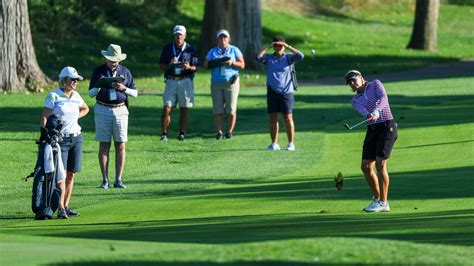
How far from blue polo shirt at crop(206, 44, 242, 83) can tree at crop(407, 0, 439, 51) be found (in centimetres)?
2798

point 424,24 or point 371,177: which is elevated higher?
point 424,24

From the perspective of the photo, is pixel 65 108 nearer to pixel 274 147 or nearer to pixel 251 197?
pixel 251 197

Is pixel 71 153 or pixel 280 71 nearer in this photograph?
pixel 71 153

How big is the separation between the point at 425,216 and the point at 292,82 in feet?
31.7

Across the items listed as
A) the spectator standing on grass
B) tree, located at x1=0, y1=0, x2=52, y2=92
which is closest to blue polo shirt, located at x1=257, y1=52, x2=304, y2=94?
the spectator standing on grass

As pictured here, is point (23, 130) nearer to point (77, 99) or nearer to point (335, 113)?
point (335, 113)

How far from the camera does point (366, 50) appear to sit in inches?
2094

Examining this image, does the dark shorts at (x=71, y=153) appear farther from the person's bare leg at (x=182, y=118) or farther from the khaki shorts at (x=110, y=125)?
the person's bare leg at (x=182, y=118)

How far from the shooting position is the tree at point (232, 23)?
147 ft

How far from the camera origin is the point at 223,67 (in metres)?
27.4

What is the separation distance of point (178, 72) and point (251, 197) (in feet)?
26.8

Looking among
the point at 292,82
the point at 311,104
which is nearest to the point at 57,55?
the point at 311,104

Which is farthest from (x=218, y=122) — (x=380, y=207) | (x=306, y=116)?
(x=380, y=207)

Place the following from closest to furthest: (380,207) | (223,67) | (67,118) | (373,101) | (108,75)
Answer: (380,207) → (373,101) → (67,118) → (108,75) → (223,67)
